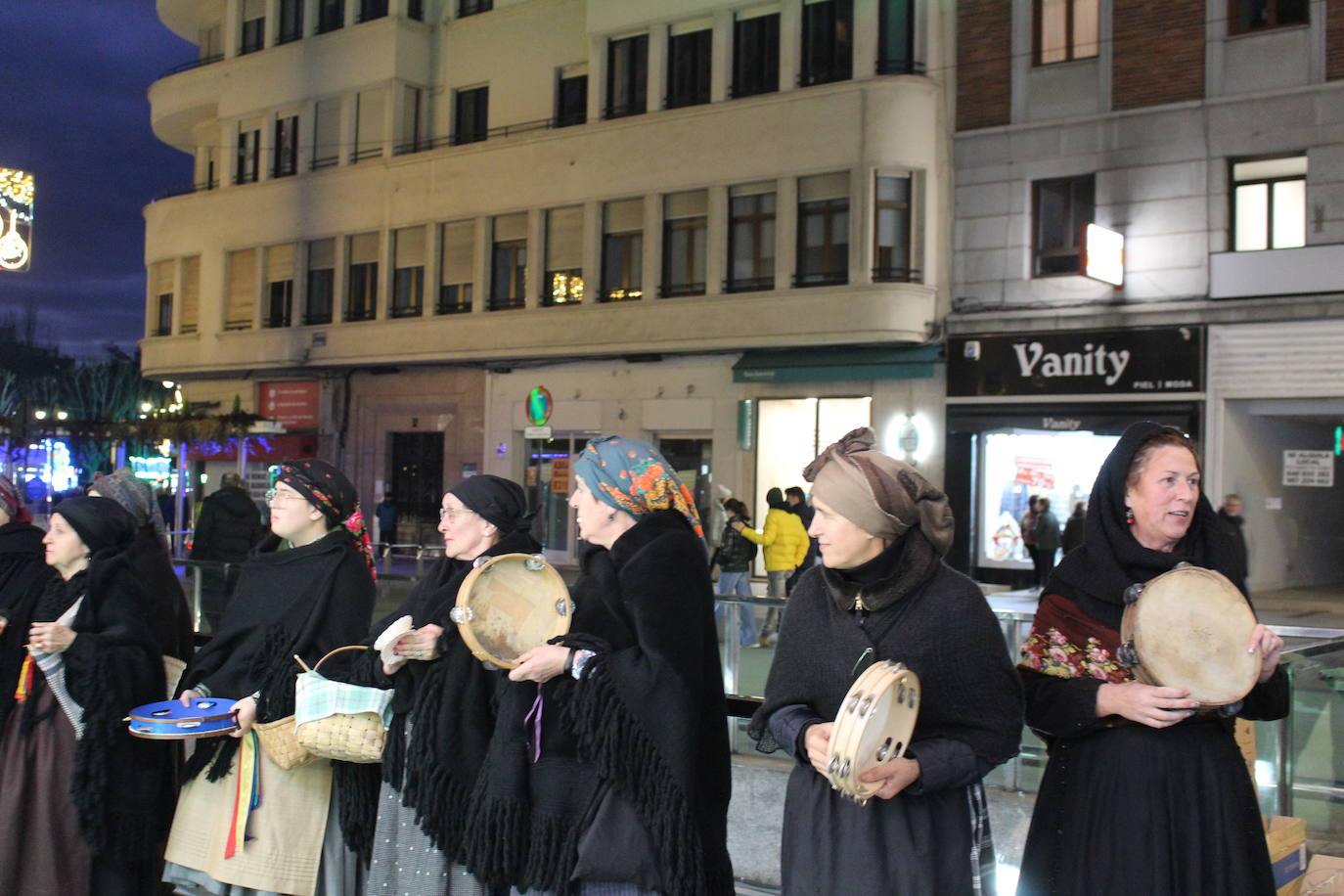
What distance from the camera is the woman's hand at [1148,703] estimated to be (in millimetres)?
3295

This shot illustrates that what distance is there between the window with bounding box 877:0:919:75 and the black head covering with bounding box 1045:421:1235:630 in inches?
839

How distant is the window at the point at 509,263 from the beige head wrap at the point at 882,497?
82.0 ft

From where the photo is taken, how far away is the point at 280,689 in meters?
5.09

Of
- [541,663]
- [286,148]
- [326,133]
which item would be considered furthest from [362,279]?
[541,663]

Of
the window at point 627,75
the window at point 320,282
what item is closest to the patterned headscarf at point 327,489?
the window at point 627,75

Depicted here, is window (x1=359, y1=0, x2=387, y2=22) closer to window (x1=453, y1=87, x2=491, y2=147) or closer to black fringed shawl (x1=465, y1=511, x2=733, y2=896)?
window (x1=453, y1=87, x2=491, y2=147)

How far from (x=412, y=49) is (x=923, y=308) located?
14358 millimetres

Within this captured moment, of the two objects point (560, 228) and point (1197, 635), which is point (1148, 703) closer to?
point (1197, 635)

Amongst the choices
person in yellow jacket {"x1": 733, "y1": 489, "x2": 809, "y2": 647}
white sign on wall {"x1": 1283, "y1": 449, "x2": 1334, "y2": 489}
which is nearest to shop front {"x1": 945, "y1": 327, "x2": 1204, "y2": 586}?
white sign on wall {"x1": 1283, "y1": 449, "x2": 1334, "y2": 489}

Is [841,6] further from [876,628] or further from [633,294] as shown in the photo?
[876,628]

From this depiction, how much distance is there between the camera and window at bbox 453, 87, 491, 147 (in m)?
29.6

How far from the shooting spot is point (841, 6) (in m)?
24.2

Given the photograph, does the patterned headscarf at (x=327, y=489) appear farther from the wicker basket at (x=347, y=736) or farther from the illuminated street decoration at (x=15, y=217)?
the illuminated street decoration at (x=15, y=217)

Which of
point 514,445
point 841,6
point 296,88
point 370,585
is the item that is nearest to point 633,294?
point 514,445
